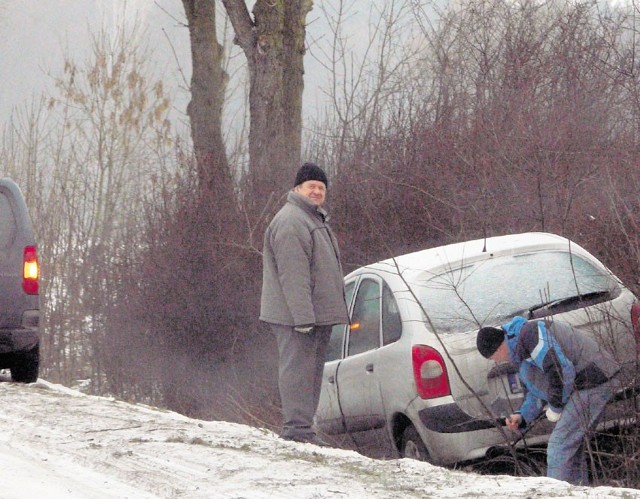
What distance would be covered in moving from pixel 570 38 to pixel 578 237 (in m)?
6.71

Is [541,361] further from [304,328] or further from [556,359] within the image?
[304,328]

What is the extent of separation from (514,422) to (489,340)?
0.50 m

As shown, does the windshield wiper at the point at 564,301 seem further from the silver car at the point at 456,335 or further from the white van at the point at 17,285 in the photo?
the white van at the point at 17,285

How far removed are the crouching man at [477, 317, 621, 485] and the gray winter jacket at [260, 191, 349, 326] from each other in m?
1.34

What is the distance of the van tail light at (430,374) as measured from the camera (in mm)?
7051

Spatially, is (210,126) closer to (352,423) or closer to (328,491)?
(352,423)

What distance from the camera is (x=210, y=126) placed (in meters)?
17.0

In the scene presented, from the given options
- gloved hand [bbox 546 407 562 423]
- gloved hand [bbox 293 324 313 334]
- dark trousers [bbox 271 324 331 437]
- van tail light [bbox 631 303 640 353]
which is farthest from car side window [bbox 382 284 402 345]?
van tail light [bbox 631 303 640 353]

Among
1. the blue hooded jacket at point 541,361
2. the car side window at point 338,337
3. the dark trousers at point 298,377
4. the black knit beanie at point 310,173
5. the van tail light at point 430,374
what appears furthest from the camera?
the car side window at point 338,337

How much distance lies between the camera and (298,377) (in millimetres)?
7531

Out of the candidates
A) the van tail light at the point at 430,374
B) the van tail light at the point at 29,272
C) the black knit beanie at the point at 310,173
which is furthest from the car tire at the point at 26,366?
the van tail light at the point at 430,374

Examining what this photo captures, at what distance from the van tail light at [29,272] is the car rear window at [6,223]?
0.55 feet

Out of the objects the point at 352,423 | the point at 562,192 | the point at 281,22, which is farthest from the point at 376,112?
the point at 352,423

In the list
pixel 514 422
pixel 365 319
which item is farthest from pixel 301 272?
pixel 514 422
